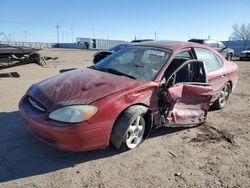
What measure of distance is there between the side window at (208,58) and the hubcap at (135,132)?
1.97m

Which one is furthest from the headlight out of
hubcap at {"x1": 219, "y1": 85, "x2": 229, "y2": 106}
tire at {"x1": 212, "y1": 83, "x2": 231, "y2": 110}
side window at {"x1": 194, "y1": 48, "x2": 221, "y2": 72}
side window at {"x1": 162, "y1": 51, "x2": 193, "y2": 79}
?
hubcap at {"x1": 219, "y1": 85, "x2": 229, "y2": 106}

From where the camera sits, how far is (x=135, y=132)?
13.1 feet

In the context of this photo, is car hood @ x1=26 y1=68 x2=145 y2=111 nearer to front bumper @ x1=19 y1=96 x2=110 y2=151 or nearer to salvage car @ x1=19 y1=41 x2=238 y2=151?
salvage car @ x1=19 y1=41 x2=238 y2=151

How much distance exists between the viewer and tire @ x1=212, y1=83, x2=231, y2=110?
6227mm

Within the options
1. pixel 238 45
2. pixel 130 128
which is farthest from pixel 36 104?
pixel 238 45

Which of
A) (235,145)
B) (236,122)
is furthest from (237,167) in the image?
(236,122)

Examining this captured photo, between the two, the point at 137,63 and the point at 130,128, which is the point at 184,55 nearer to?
the point at 137,63

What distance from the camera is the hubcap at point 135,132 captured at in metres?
3.91

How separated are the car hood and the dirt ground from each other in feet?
2.51

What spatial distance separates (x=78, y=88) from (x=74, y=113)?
0.59 meters

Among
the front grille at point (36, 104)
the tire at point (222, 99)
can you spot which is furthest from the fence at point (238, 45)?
the front grille at point (36, 104)

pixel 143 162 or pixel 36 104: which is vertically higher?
pixel 36 104

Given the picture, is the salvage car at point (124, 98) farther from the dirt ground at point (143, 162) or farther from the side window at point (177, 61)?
the dirt ground at point (143, 162)

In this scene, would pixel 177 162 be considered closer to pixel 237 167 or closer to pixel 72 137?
pixel 237 167
